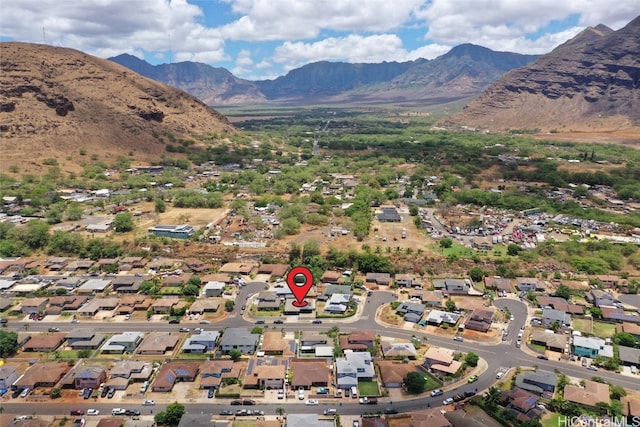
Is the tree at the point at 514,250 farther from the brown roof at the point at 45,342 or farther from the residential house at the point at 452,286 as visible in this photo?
the brown roof at the point at 45,342

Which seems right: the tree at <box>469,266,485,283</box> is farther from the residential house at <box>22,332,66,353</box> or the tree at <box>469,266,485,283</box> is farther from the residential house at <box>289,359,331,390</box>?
the residential house at <box>22,332,66,353</box>

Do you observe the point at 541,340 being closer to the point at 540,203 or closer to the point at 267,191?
the point at 540,203

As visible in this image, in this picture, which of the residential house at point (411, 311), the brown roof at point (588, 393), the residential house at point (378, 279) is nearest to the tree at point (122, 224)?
the residential house at point (378, 279)

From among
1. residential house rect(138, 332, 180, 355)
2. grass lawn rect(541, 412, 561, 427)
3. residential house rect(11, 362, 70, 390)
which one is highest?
residential house rect(11, 362, 70, 390)

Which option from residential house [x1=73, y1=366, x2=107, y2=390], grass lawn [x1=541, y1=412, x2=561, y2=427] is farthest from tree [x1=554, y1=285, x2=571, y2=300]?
residential house [x1=73, y1=366, x2=107, y2=390]

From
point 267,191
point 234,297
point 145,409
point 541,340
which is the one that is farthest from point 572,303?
point 267,191

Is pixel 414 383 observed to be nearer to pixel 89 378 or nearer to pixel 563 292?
pixel 89 378
